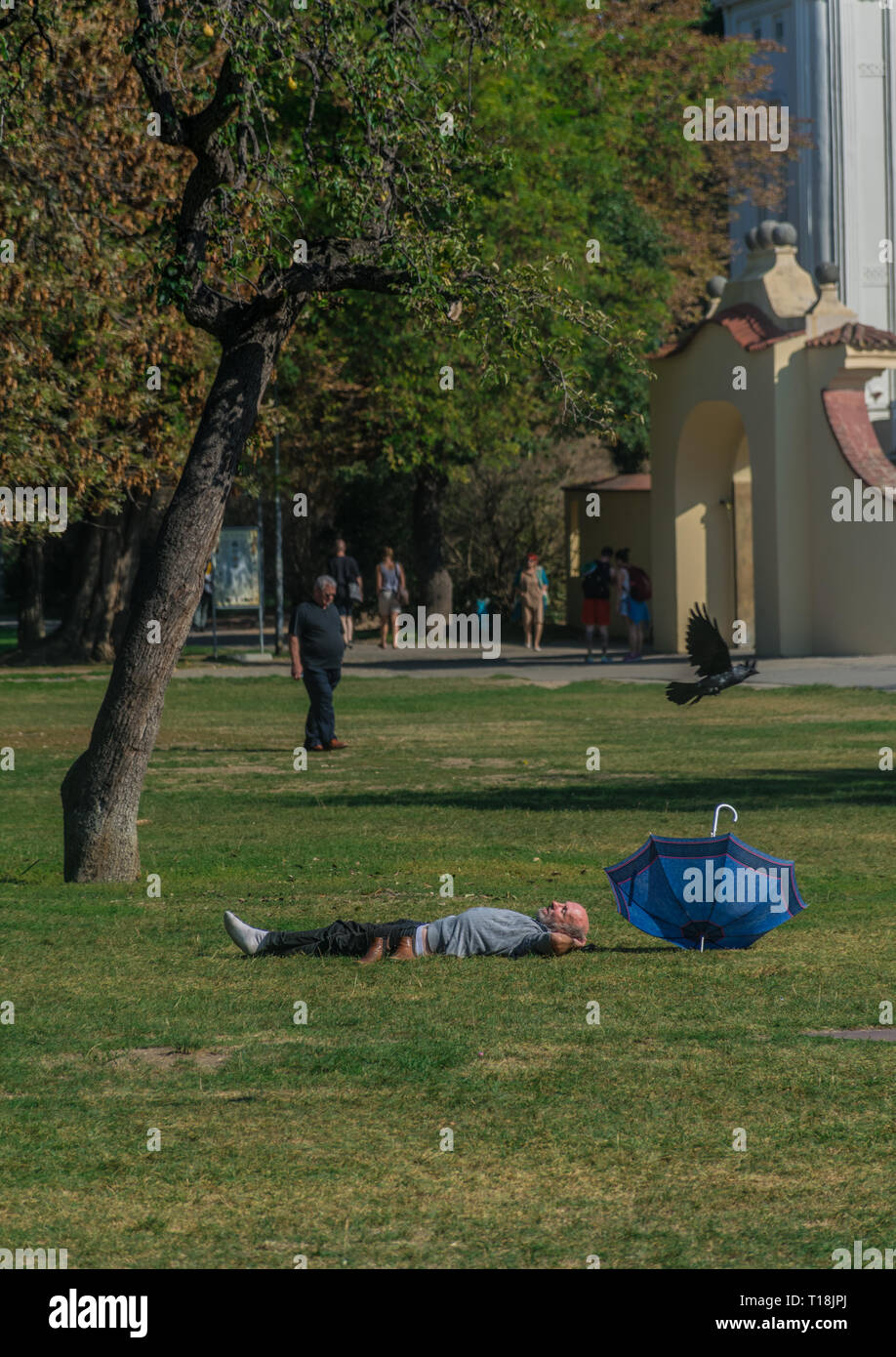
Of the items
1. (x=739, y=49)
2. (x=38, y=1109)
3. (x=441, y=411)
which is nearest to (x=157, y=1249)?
(x=38, y=1109)

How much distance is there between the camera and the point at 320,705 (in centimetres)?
2025

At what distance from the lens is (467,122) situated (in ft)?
43.3

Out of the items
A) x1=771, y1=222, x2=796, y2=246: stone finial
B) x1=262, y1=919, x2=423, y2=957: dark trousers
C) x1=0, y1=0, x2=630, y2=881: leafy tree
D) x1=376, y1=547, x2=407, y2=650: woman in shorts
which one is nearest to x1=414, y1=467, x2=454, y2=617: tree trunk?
x1=376, y1=547, x2=407, y2=650: woman in shorts

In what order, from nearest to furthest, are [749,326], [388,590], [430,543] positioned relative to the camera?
1. [749,326]
2. [388,590]
3. [430,543]

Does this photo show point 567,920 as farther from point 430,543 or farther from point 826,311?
point 430,543

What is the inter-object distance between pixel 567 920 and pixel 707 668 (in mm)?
2983

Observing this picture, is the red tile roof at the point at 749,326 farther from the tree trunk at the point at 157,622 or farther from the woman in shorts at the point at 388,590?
the tree trunk at the point at 157,622

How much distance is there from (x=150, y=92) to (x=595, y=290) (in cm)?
2742

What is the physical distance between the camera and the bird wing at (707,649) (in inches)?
471

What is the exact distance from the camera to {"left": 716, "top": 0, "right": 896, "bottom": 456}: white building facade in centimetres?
6319

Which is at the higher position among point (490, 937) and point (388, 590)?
point (388, 590)

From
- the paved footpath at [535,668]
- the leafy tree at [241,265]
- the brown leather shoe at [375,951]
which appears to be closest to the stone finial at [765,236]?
the paved footpath at [535,668]

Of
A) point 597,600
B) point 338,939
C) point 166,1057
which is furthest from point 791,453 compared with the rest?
point 166,1057

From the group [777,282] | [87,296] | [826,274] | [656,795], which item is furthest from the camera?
[777,282]
